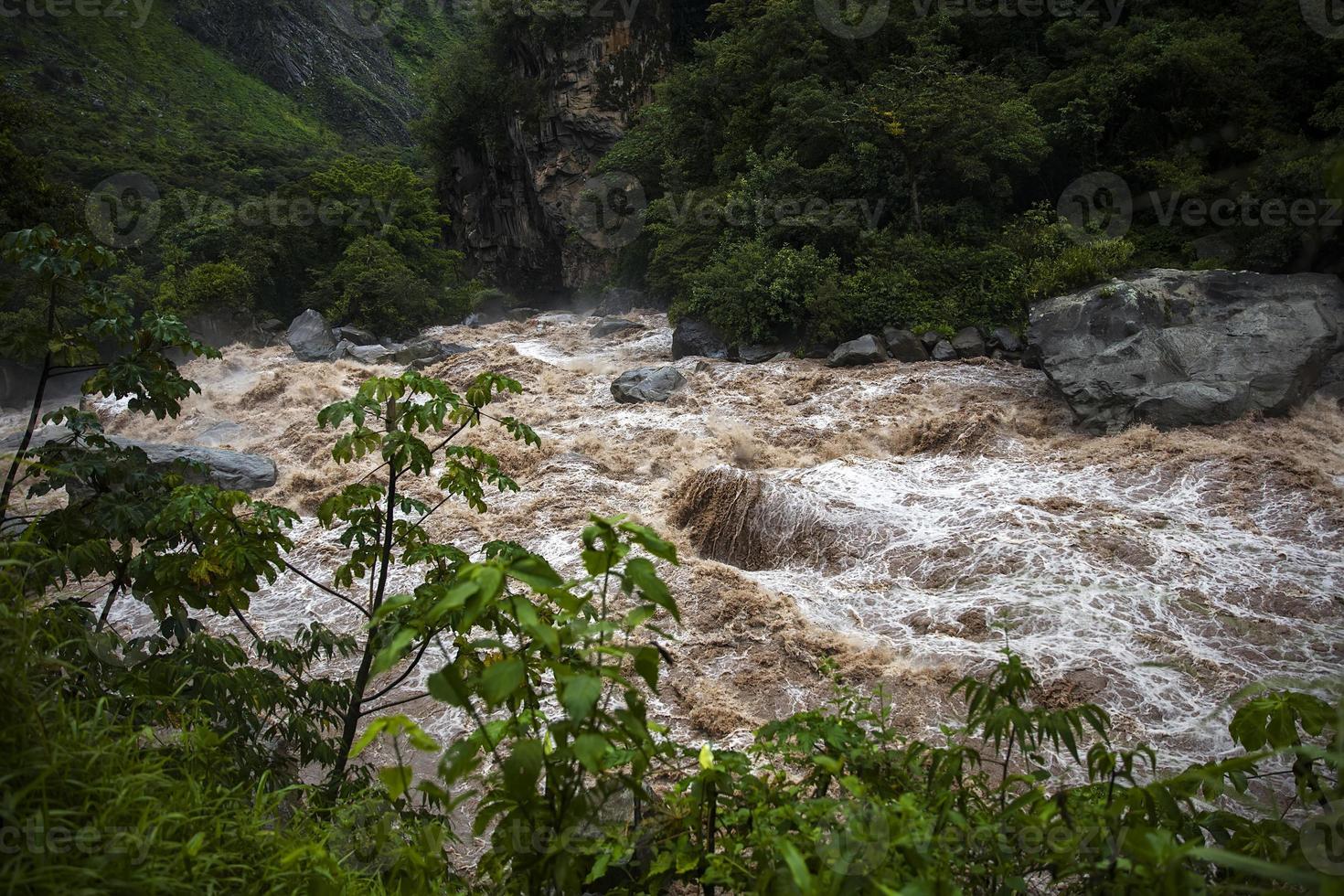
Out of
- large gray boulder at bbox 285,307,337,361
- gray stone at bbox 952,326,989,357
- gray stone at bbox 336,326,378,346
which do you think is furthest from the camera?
gray stone at bbox 336,326,378,346

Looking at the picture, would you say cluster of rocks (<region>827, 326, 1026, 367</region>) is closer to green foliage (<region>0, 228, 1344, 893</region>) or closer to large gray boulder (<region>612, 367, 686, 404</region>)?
large gray boulder (<region>612, 367, 686, 404</region>)

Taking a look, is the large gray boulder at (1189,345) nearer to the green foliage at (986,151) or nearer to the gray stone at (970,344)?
the green foliage at (986,151)

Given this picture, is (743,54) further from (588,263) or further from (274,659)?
(274,659)

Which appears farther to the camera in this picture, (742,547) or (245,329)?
(245,329)

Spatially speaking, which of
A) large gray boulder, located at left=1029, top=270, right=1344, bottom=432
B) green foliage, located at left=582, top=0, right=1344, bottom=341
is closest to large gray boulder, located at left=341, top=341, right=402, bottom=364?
green foliage, located at left=582, top=0, right=1344, bottom=341

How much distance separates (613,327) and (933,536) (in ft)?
40.9

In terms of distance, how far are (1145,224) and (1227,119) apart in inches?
83.7

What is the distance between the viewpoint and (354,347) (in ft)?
56.5

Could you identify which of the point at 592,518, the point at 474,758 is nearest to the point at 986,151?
the point at 592,518

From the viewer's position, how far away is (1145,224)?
1281 cm

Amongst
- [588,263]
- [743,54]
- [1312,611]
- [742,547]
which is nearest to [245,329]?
[588,263]

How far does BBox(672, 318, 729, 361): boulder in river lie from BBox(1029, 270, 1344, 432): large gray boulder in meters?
5.85

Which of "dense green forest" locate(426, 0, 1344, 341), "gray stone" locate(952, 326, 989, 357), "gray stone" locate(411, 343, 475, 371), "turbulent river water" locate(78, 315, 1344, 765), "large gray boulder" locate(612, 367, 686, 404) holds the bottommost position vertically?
"turbulent river water" locate(78, 315, 1344, 765)

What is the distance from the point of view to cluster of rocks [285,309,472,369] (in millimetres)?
16500
